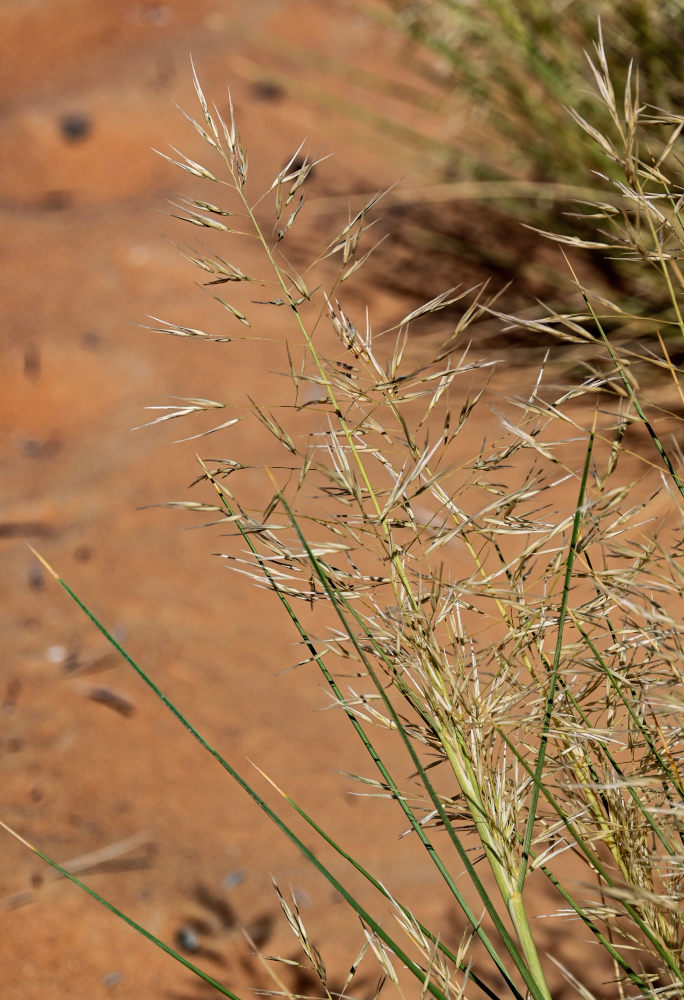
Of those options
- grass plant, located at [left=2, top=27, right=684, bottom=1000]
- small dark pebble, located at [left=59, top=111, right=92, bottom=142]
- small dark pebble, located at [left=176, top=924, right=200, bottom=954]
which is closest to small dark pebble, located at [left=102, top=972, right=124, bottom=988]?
small dark pebble, located at [left=176, top=924, right=200, bottom=954]

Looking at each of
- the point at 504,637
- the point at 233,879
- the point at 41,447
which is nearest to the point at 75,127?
the point at 41,447

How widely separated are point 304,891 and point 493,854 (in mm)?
821

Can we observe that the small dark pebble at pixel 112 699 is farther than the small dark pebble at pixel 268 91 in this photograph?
No

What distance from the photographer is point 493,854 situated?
643 millimetres

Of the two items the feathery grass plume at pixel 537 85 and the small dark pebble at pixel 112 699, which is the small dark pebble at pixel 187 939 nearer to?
the small dark pebble at pixel 112 699

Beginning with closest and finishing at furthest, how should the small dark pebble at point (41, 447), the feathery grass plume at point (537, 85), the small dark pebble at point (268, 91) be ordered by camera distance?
the feathery grass plume at point (537, 85)
the small dark pebble at point (41, 447)
the small dark pebble at point (268, 91)

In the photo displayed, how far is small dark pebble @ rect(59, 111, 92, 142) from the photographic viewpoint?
3.49 metres

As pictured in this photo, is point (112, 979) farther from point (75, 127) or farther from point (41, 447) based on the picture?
point (75, 127)

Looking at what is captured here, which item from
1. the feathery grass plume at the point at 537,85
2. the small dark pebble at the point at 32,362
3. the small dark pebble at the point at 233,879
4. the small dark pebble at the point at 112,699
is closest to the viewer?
the small dark pebble at the point at 233,879

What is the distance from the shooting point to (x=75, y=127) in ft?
11.5

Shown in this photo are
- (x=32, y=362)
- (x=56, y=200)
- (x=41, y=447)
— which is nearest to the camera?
(x=41, y=447)

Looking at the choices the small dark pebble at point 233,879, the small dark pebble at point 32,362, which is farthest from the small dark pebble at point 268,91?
the small dark pebble at point 233,879

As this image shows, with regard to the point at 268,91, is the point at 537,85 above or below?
above

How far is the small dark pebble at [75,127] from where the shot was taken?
3488 millimetres
